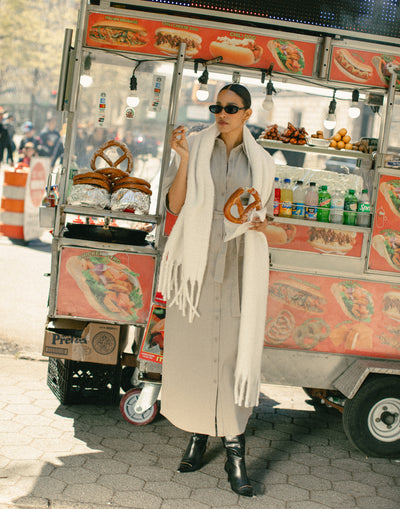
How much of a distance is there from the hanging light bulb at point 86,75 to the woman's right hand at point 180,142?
1.28m

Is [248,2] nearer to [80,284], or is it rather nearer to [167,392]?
[80,284]

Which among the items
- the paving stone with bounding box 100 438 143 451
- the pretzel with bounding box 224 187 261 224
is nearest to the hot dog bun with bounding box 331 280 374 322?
the pretzel with bounding box 224 187 261 224

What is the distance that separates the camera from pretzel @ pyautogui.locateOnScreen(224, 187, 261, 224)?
3281 mm

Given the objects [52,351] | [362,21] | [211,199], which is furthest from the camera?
[362,21]

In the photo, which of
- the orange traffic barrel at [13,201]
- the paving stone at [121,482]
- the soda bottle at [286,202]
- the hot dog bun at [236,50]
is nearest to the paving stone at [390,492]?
the paving stone at [121,482]

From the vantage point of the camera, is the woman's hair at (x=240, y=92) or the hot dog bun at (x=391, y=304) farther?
the hot dog bun at (x=391, y=304)

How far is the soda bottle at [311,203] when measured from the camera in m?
4.17

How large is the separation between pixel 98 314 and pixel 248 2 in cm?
235

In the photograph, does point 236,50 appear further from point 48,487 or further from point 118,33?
point 48,487

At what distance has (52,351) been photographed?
4.11m

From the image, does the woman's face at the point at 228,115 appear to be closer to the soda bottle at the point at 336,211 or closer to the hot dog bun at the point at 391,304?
the soda bottle at the point at 336,211

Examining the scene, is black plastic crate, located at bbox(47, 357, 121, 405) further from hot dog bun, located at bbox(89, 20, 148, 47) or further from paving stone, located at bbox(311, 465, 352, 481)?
hot dog bun, located at bbox(89, 20, 148, 47)

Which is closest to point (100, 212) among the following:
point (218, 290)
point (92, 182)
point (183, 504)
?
point (92, 182)

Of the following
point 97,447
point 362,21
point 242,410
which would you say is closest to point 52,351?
point 97,447
